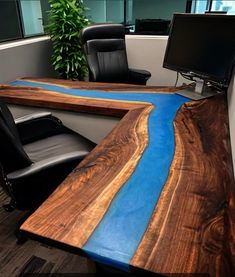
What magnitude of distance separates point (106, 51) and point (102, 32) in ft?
0.64

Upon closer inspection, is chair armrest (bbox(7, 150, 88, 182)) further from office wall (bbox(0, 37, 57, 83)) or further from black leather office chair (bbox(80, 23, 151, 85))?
black leather office chair (bbox(80, 23, 151, 85))

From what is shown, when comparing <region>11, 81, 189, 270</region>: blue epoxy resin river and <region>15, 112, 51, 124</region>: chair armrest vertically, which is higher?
<region>11, 81, 189, 270</region>: blue epoxy resin river

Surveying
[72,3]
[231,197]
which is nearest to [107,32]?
[72,3]

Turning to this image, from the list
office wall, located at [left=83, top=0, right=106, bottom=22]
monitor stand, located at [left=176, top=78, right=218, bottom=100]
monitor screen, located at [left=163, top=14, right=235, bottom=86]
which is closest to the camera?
monitor screen, located at [left=163, top=14, right=235, bottom=86]

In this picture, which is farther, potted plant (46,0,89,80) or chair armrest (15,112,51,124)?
potted plant (46,0,89,80)

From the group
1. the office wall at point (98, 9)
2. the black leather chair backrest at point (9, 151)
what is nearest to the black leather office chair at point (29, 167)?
the black leather chair backrest at point (9, 151)

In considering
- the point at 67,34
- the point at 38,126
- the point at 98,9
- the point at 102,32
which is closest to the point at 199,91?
the point at 38,126

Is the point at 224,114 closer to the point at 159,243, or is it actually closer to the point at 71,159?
the point at 71,159

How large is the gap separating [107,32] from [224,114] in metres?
1.81

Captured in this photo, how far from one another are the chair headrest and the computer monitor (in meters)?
1.12

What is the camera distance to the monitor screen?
4.50 ft

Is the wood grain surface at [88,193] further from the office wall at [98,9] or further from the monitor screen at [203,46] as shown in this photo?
the office wall at [98,9]

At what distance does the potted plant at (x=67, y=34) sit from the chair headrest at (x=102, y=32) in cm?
15

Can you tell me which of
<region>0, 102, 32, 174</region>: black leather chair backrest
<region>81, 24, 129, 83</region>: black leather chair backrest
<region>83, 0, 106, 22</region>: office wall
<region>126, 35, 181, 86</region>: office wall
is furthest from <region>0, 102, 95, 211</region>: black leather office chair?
<region>83, 0, 106, 22</region>: office wall
